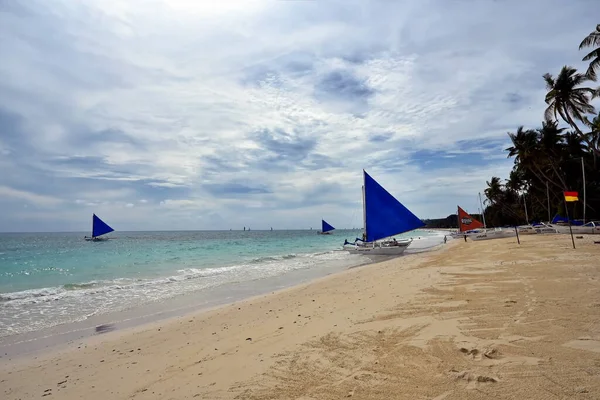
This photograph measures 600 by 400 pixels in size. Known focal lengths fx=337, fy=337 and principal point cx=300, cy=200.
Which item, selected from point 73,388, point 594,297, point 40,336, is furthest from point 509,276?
point 40,336

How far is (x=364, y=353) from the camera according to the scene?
4.78 metres

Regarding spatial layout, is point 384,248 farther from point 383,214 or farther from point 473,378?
point 473,378

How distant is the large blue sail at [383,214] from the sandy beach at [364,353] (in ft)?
52.2

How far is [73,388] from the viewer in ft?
16.2

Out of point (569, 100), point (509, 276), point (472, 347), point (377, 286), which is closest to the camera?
point (472, 347)

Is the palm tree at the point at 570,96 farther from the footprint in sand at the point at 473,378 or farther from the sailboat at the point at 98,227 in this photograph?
the sailboat at the point at 98,227

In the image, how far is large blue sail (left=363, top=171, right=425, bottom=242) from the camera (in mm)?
24734

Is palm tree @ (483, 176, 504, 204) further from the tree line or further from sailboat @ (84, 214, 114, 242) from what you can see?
sailboat @ (84, 214, 114, 242)

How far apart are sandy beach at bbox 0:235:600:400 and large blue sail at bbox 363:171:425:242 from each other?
1591cm

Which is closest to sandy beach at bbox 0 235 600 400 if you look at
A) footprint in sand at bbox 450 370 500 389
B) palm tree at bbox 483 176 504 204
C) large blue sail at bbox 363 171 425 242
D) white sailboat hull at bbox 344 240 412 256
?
footprint in sand at bbox 450 370 500 389

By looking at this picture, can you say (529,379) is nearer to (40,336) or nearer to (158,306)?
(40,336)

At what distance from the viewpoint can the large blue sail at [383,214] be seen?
2473cm

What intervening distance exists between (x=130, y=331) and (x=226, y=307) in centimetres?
286

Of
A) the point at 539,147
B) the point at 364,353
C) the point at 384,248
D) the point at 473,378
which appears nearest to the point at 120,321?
the point at 364,353
